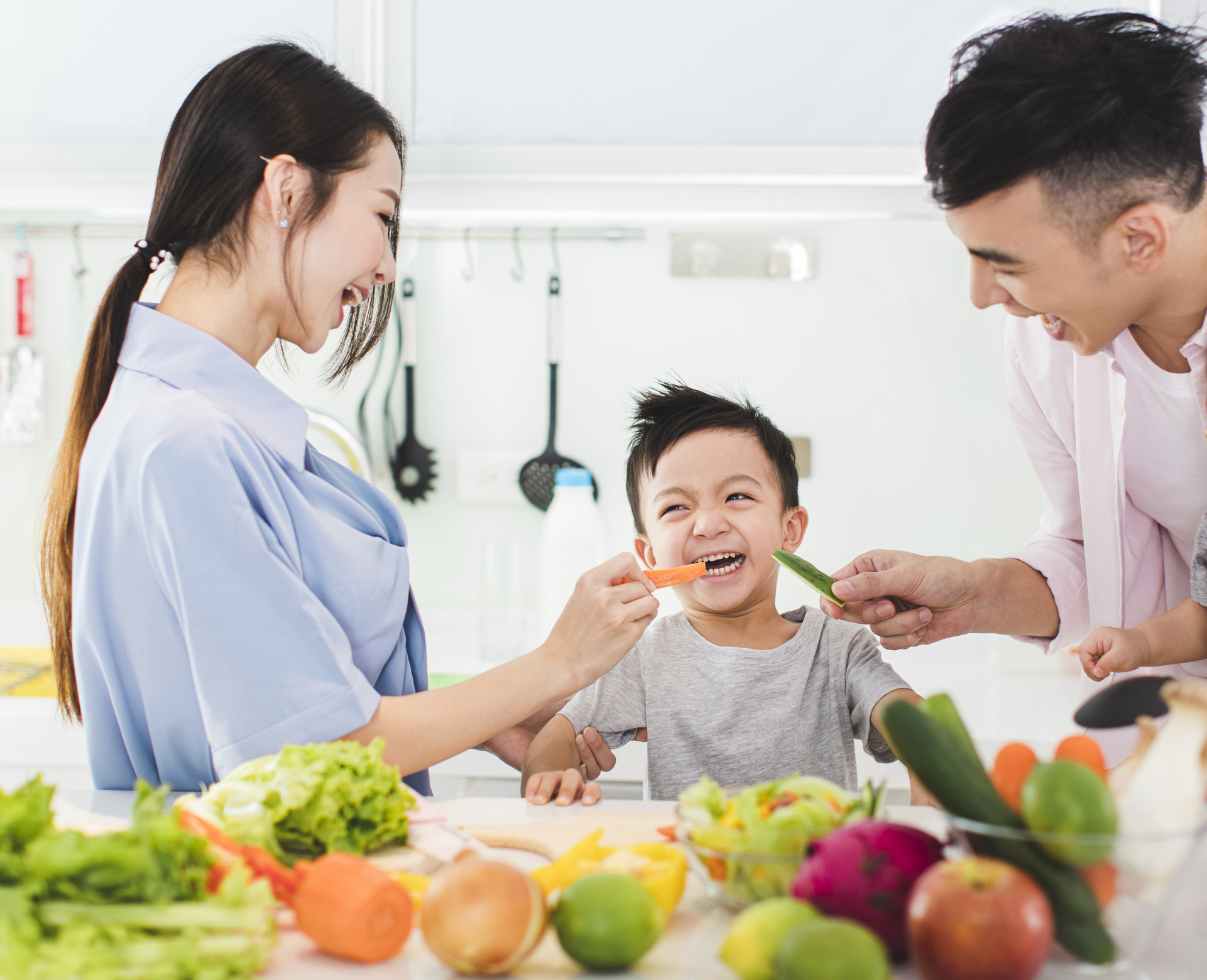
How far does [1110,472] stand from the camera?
4.53 ft

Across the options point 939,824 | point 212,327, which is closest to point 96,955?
point 939,824

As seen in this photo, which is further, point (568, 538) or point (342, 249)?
point (568, 538)

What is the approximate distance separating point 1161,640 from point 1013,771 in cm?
76

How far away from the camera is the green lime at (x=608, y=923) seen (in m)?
0.54

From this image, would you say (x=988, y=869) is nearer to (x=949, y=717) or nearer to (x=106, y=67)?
(x=949, y=717)

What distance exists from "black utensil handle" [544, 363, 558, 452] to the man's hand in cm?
86

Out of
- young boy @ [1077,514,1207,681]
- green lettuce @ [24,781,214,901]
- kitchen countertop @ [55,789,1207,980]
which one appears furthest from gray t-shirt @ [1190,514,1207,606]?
green lettuce @ [24,781,214,901]

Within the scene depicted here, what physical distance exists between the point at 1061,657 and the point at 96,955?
1.94 m

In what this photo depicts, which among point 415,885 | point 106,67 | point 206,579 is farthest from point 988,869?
point 106,67

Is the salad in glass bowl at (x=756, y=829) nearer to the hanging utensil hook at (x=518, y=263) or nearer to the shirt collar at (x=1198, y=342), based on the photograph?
the shirt collar at (x=1198, y=342)

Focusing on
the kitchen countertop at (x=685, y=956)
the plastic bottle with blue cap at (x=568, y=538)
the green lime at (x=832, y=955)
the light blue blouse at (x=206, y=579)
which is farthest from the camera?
the plastic bottle with blue cap at (x=568, y=538)

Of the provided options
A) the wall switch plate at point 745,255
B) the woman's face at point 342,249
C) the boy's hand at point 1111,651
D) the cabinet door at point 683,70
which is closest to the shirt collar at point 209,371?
the woman's face at point 342,249

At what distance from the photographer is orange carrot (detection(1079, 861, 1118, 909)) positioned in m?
0.50

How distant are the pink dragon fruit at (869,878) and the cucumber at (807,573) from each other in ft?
2.05
